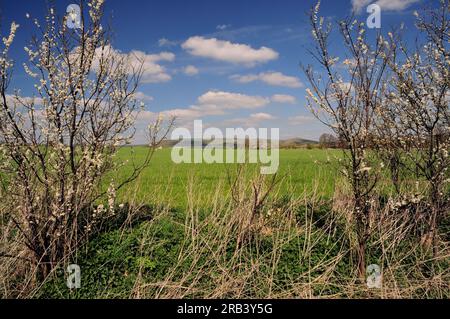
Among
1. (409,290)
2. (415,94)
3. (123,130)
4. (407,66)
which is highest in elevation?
(407,66)

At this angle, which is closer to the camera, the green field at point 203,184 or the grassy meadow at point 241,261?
the grassy meadow at point 241,261

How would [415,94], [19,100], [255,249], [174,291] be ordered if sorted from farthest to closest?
1. [415,94]
2. [255,249]
3. [19,100]
4. [174,291]

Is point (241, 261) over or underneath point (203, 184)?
underneath

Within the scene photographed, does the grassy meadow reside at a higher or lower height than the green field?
lower

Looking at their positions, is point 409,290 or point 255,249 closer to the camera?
point 409,290

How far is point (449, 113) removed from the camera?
19.5 feet

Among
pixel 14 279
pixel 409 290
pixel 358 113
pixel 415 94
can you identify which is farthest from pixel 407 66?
pixel 14 279

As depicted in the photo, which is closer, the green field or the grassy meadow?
the grassy meadow

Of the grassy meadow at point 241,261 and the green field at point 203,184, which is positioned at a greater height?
the green field at point 203,184

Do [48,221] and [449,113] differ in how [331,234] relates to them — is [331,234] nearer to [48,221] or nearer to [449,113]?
[449,113]

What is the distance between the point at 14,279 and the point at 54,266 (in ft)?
1.59

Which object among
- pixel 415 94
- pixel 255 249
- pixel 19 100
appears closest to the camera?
pixel 19 100

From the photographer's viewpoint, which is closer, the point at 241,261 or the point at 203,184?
the point at 241,261

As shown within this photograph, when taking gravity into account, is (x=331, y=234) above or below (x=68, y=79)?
below
